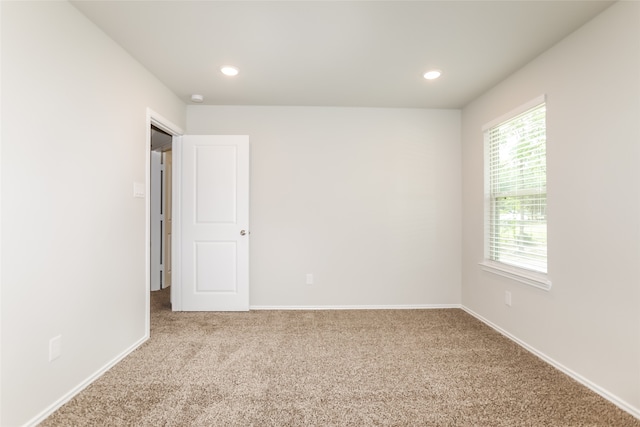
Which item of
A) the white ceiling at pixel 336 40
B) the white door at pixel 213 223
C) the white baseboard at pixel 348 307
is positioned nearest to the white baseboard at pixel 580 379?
the white baseboard at pixel 348 307

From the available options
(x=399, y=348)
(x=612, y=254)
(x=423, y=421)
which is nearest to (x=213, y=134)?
(x=399, y=348)

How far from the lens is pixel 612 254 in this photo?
191cm

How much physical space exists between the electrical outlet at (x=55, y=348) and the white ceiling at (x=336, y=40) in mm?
2007

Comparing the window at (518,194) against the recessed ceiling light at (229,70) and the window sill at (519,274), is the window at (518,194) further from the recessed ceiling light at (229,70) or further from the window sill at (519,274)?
the recessed ceiling light at (229,70)

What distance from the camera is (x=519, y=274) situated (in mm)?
2695

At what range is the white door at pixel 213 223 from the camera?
354cm

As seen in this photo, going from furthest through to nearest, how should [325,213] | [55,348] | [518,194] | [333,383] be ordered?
1. [325,213]
2. [518,194]
3. [333,383]
4. [55,348]

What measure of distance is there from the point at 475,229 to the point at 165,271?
4.32 meters

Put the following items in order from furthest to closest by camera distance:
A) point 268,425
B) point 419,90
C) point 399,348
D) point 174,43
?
point 419,90, point 399,348, point 174,43, point 268,425

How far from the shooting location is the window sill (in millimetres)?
2441

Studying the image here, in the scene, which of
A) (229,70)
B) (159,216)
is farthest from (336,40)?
(159,216)

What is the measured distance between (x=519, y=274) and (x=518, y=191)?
2.39 ft

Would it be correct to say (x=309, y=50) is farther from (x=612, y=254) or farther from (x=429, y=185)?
(x=612, y=254)

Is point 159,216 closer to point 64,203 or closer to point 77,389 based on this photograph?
point 64,203
